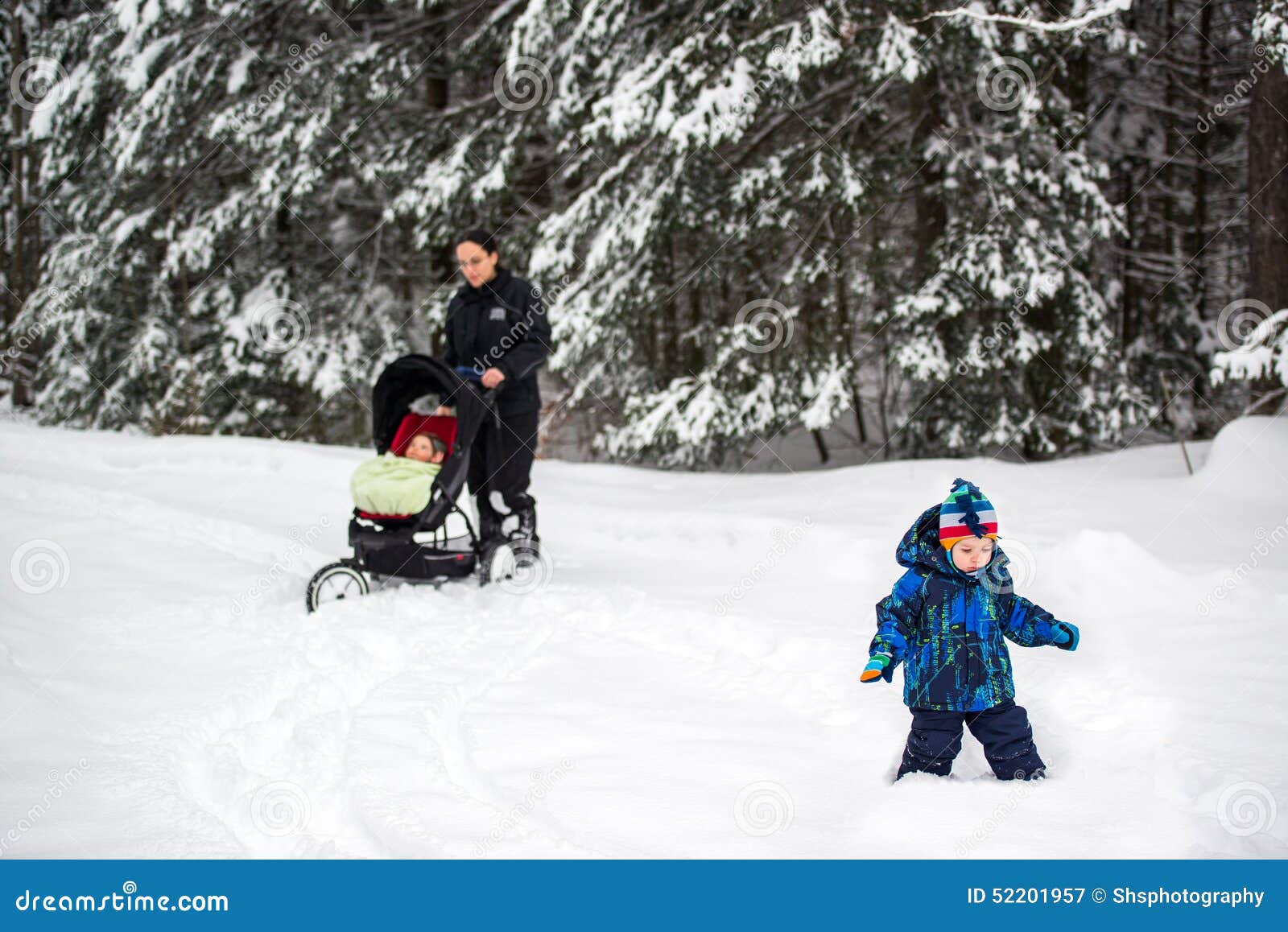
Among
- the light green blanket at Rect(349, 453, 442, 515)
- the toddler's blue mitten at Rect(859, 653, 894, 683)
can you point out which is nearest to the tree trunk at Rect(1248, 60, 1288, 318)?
Result: the toddler's blue mitten at Rect(859, 653, 894, 683)

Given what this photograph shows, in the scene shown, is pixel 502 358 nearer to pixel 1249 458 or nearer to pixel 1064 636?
pixel 1064 636

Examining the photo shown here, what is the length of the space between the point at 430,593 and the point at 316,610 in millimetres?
704

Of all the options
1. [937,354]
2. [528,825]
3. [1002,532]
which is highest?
[937,354]

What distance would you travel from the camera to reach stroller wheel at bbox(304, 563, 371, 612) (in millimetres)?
5504

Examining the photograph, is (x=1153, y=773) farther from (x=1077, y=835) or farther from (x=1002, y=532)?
(x=1002, y=532)

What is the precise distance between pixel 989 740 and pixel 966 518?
2.47ft

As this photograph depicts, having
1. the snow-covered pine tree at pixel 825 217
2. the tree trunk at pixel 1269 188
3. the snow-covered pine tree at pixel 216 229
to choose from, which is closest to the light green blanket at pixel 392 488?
the snow-covered pine tree at pixel 825 217

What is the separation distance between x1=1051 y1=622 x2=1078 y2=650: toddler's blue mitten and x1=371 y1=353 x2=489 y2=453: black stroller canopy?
3516 millimetres

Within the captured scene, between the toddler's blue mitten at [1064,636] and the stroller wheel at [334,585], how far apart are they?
376cm

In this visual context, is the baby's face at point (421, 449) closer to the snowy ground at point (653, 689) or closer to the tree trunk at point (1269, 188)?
the snowy ground at point (653, 689)

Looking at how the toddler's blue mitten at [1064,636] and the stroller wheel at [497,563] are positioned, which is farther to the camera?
the stroller wheel at [497,563]

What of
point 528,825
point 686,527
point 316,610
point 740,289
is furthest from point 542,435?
point 528,825

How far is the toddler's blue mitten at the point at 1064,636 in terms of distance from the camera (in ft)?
10.7

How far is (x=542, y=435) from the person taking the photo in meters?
12.3
